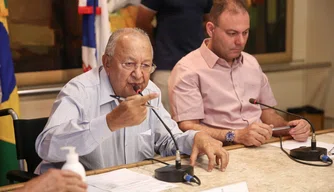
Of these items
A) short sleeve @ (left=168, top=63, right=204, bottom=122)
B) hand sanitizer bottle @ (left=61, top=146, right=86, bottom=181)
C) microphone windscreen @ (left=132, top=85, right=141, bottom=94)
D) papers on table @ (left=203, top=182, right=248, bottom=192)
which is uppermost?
microphone windscreen @ (left=132, top=85, right=141, bottom=94)

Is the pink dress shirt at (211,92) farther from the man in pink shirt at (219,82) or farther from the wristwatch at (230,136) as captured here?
the wristwatch at (230,136)

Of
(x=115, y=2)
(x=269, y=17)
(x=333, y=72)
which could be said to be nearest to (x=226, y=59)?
(x=115, y=2)

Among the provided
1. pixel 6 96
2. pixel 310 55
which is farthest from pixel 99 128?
pixel 310 55

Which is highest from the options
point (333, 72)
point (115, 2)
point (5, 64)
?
point (115, 2)

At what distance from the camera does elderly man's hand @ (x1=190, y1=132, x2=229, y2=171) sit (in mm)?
1897

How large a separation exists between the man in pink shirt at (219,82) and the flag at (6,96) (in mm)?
997

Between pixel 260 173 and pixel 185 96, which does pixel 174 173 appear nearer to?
pixel 260 173

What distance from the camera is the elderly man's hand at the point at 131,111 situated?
1644 millimetres

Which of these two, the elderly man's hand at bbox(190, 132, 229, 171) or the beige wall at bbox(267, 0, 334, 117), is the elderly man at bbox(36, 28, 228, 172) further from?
the beige wall at bbox(267, 0, 334, 117)

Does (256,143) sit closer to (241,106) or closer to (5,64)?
(241,106)

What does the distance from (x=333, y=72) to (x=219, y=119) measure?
2506 millimetres

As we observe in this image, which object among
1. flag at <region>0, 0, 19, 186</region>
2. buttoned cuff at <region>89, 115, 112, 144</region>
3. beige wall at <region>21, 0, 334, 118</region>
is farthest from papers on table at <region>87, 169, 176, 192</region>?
beige wall at <region>21, 0, 334, 118</region>

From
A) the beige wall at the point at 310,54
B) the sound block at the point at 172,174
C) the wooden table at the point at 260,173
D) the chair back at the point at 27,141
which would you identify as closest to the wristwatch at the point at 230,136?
the wooden table at the point at 260,173

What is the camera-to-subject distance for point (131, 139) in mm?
2146
